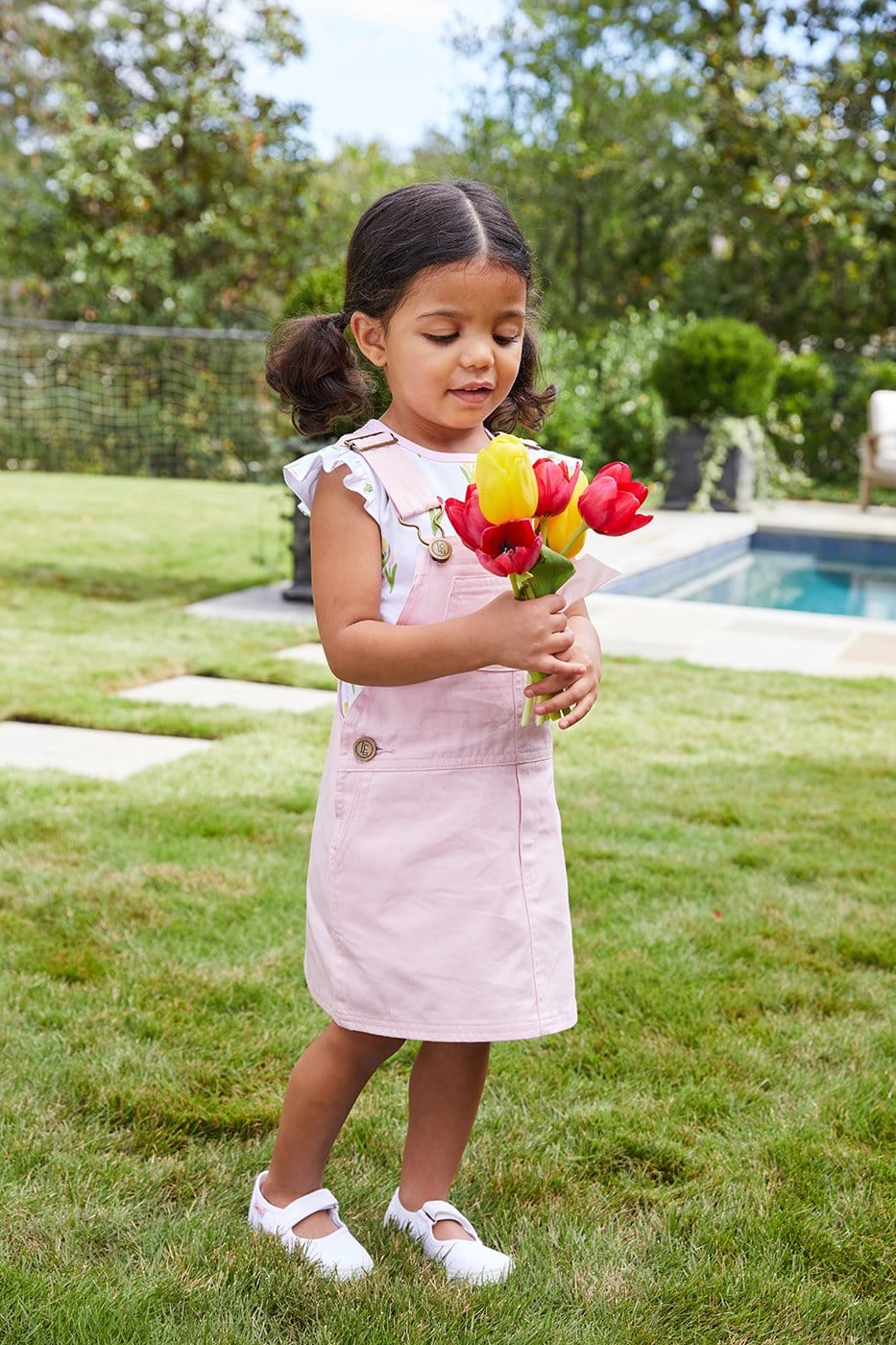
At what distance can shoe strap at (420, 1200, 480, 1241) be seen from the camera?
1.67m

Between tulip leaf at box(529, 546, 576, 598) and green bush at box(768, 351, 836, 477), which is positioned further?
green bush at box(768, 351, 836, 477)

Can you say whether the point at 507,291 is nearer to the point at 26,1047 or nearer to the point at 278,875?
the point at 26,1047

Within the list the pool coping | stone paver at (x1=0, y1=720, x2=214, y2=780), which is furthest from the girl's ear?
the pool coping

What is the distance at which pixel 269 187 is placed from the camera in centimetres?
1518

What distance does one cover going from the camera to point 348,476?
60.2 inches

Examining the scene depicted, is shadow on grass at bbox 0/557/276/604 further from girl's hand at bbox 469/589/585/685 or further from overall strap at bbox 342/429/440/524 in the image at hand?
girl's hand at bbox 469/589/585/685

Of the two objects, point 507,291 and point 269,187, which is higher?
point 269,187

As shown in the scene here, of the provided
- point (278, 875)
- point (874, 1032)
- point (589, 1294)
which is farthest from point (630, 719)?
point (589, 1294)

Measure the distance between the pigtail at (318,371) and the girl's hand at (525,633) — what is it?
17.9 inches

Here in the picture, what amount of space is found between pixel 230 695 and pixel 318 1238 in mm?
2990

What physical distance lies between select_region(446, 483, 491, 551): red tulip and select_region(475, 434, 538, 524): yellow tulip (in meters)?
0.03

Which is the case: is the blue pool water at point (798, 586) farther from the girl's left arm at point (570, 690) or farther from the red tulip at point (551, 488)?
the red tulip at point (551, 488)

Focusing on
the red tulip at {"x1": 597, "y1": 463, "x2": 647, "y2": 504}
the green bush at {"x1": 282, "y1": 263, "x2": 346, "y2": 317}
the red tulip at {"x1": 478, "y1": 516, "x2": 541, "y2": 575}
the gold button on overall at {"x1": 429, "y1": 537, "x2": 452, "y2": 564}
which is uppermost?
the green bush at {"x1": 282, "y1": 263, "x2": 346, "y2": 317}

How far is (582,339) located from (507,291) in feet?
47.9
